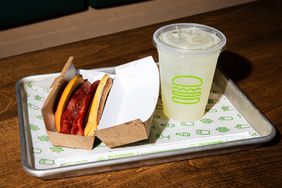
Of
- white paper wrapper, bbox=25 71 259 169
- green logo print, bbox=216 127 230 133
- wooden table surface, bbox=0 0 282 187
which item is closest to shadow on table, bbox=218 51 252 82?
wooden table surface, bbox=0 0 282 187

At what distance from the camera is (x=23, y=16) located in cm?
161

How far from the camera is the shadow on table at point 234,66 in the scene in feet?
3.22

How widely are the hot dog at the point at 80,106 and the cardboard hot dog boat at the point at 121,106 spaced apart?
0.6 inches

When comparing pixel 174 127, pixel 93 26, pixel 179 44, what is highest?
pixel 179 44

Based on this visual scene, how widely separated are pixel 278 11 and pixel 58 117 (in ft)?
3.17

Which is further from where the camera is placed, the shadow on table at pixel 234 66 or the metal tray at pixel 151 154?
the shadow on table at pixel 234 66

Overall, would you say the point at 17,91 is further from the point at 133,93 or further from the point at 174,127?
the point at 174,127

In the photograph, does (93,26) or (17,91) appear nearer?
(17,91)

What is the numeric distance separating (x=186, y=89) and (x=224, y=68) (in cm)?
28

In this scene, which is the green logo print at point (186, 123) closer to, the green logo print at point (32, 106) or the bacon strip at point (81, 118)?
the bacon strip at point (81, 118)

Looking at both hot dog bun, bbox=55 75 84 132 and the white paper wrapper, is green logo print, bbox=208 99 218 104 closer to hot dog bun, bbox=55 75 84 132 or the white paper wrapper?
the white paper wrapper

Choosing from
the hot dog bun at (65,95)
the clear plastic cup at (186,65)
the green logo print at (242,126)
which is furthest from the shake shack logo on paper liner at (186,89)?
the hot dog bun at (65,95)

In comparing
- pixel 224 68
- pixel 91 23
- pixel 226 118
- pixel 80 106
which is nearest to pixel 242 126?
pixel 226 118

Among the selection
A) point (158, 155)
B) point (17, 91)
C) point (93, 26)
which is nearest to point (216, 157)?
point (158, 155)
